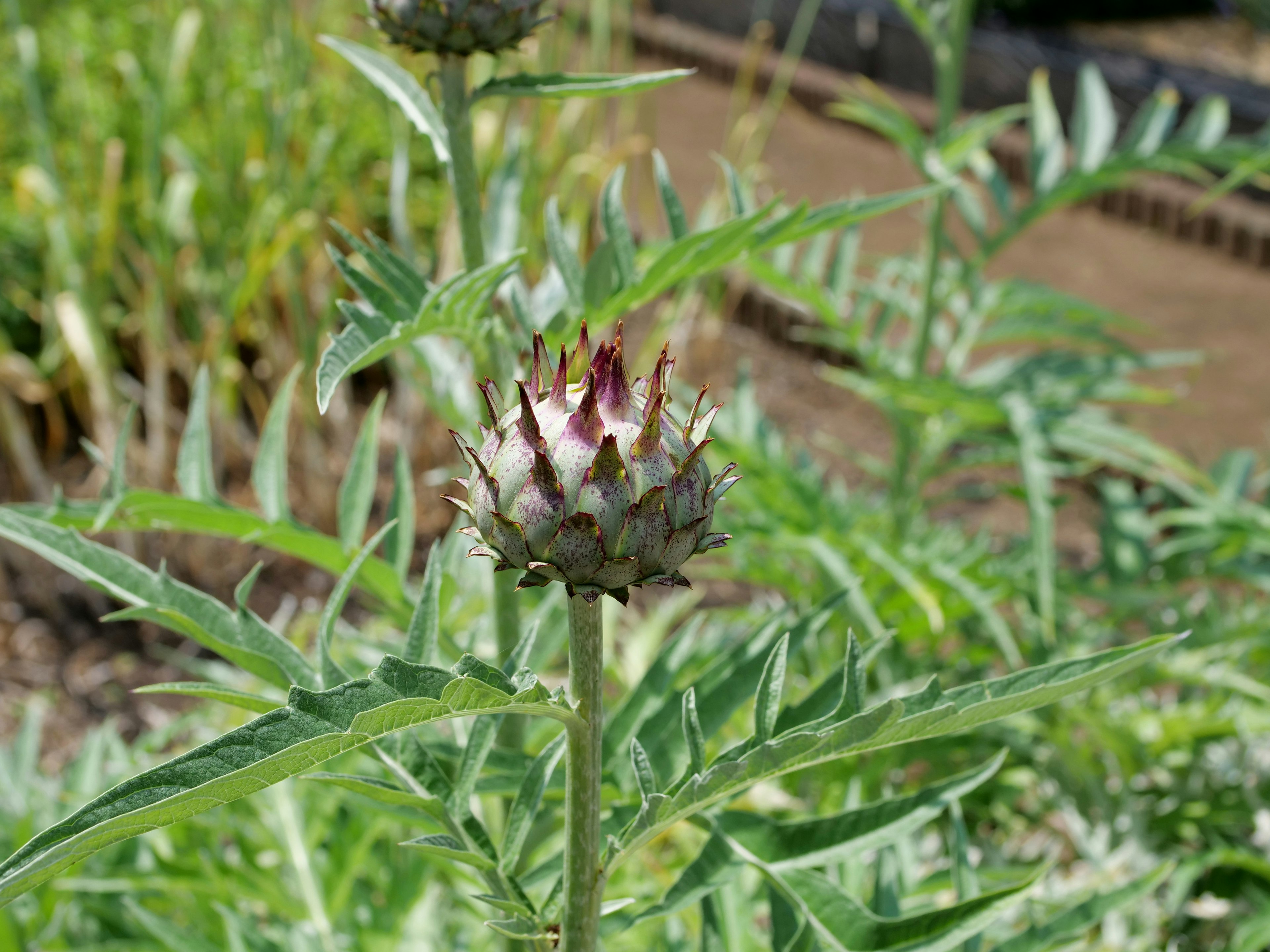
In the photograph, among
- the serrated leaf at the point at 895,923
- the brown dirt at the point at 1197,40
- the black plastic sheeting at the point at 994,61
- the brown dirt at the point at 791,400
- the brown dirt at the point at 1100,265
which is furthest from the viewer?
the brown dirt at the point at 1197,40

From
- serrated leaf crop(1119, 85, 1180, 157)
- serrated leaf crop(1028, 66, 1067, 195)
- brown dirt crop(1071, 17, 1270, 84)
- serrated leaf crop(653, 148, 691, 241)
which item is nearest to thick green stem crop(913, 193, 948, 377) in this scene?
serrated leaf crop(1028, 66, 1067, 195)

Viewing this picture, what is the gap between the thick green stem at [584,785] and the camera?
1.86ft

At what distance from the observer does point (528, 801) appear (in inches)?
26.7

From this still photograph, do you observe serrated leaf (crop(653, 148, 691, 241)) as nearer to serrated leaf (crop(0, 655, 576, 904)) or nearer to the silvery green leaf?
the silvery green leaf

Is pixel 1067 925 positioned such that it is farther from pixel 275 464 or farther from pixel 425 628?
pixel 275 464

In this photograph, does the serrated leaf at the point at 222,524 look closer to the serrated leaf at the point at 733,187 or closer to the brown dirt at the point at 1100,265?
the serrated leaf at the point at 733,187

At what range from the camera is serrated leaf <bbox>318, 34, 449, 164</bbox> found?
2.64 ft

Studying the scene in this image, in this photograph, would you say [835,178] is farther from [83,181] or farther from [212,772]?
[212,772]

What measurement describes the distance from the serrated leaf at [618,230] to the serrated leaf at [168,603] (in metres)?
0.32

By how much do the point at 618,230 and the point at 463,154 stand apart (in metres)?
0.11

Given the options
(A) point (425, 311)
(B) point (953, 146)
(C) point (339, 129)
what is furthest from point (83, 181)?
(A) point (425, 311)

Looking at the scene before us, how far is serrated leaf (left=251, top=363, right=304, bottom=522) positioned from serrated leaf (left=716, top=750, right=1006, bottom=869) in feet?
1.28

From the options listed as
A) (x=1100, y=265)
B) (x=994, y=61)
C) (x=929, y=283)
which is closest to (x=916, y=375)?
(x=929, y=283)

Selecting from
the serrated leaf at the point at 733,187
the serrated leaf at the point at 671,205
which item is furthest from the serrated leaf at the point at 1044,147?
the serrated leaf at the point at 671,205
